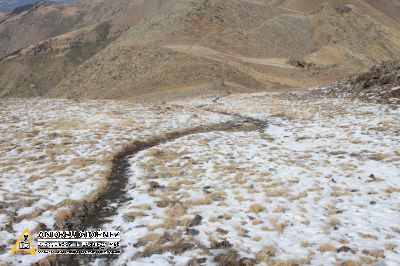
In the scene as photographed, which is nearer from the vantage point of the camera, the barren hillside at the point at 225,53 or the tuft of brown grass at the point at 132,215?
the tuft of brown grass at the point at 132,215

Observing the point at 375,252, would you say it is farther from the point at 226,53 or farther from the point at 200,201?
the point at 226,53

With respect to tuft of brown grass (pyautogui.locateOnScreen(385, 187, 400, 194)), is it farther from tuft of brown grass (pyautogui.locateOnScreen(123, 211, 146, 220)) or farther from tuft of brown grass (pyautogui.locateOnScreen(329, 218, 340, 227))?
tuft of brown grass (pyautogui.locateOnScreen(123, 211, 146, 220))

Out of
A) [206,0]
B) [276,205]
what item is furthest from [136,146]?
[206,0]

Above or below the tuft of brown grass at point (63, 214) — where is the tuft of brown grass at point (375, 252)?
above

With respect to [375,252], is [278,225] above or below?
below

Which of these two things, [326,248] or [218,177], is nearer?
[326,248]

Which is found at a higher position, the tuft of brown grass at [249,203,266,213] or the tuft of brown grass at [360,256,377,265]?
the tuft of brown grass at [360,256,377,265]

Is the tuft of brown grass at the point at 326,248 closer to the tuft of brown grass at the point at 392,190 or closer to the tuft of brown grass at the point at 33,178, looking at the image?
the tuft of brown grass at the point at 392,190

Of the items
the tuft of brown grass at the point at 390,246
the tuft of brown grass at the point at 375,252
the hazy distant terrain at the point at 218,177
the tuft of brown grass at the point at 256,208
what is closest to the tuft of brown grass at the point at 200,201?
the hazy distant terrain at the point at 218,177

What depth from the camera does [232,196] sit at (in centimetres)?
1142

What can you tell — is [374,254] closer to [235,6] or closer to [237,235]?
[237,235]

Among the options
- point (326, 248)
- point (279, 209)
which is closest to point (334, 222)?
point (326, 248)

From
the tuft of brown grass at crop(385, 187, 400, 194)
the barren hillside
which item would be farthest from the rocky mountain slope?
the tuft of brown grass at crop(385, 187, 400, 194)

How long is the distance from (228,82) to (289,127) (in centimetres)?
3421
